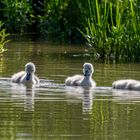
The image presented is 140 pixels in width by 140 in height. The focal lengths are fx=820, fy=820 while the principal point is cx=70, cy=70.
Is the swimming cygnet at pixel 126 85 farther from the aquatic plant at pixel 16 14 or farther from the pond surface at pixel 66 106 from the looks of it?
the aquatic plant at pixel 16 14

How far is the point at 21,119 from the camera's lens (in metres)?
11.7

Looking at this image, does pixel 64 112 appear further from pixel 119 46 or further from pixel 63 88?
pixel 119 46

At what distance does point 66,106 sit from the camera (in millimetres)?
13109

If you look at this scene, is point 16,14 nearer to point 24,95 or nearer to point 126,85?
point 126,85

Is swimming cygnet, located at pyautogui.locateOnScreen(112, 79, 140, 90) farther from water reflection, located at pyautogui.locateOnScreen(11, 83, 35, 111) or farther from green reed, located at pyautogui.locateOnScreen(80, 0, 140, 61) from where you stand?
green reed, located at pyautogui.locateOnScreen(80, 0, 140, 61)

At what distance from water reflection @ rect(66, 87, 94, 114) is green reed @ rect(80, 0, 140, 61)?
A: 4.72 metres

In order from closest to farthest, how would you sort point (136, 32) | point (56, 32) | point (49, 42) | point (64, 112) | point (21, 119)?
point (21, 119)
point (64, 112)
point (136, 32)
point (49, 42)
point (56, 32)

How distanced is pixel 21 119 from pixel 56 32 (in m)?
19.0

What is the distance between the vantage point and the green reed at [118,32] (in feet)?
67.2

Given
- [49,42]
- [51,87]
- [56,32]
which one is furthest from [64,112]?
[56,32]

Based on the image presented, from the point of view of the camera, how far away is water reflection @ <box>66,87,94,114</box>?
13.2m

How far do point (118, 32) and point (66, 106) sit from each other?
793 cm

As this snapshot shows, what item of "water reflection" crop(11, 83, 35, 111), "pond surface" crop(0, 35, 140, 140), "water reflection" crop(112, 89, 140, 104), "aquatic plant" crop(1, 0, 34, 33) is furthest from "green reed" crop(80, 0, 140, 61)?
"aquatic plant" crop(1, 0, 34, 33)

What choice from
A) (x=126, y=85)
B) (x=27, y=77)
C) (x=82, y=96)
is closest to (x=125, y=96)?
(x=82, y=96)
